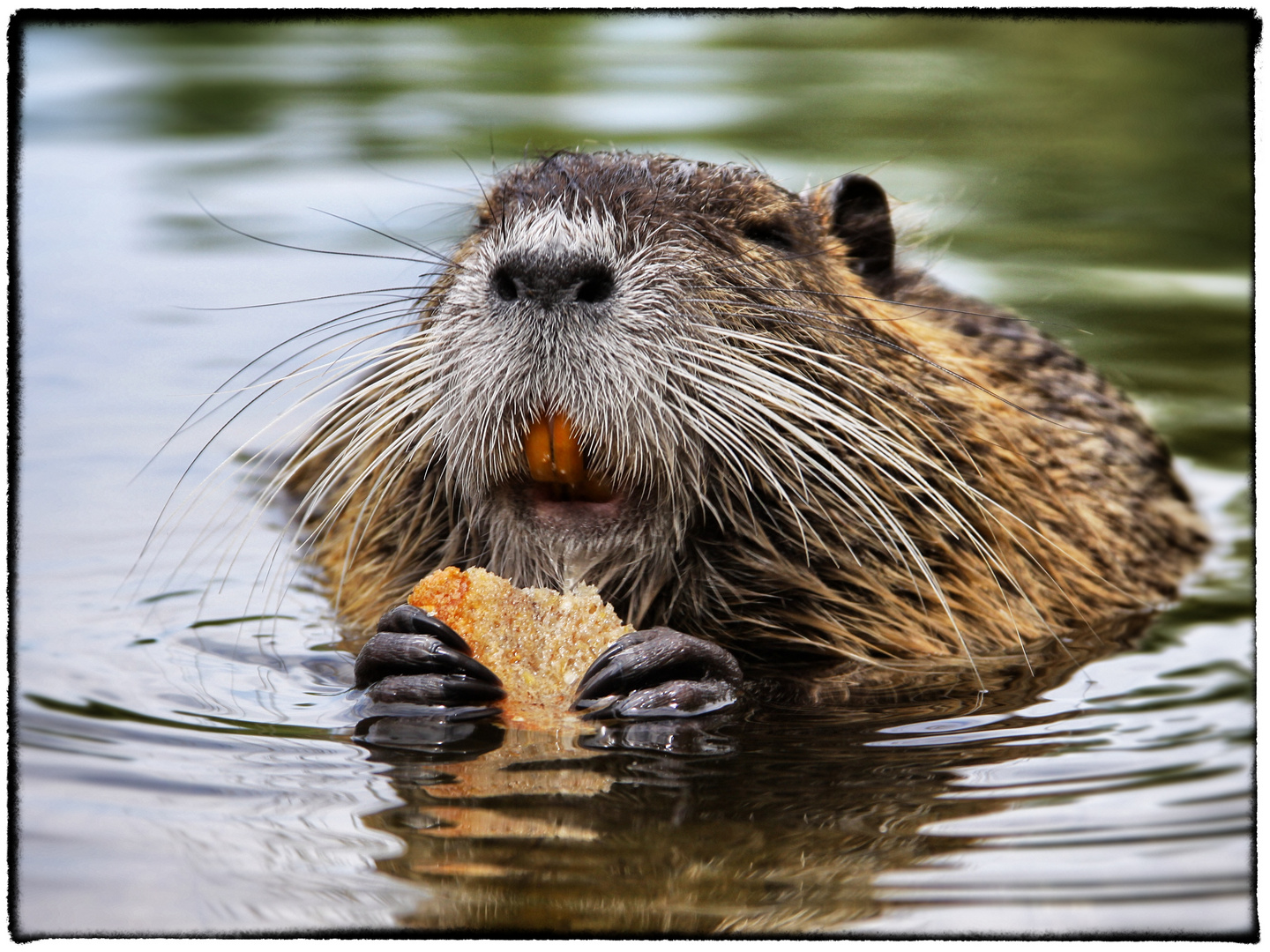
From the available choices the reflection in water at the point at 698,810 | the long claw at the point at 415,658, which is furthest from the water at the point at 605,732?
the long claw at the point at 415,658

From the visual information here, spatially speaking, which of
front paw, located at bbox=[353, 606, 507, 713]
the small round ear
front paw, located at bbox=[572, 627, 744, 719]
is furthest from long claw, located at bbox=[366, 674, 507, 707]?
the small round ear

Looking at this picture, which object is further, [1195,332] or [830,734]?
[1195,332]

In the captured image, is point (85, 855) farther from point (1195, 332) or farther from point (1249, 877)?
point (1195, 332)

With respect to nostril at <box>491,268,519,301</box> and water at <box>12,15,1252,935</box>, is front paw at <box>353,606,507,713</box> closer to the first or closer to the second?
water at <box>12,15,1252,935</box>

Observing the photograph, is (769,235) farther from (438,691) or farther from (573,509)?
(438,691)

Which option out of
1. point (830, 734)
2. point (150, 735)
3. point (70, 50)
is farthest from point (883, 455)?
point (70, 50)

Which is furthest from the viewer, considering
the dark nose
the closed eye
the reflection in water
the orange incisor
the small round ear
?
the small round ear

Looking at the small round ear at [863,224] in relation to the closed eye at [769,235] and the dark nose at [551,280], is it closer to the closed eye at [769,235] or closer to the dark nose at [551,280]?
the closed eye at [769,235]
